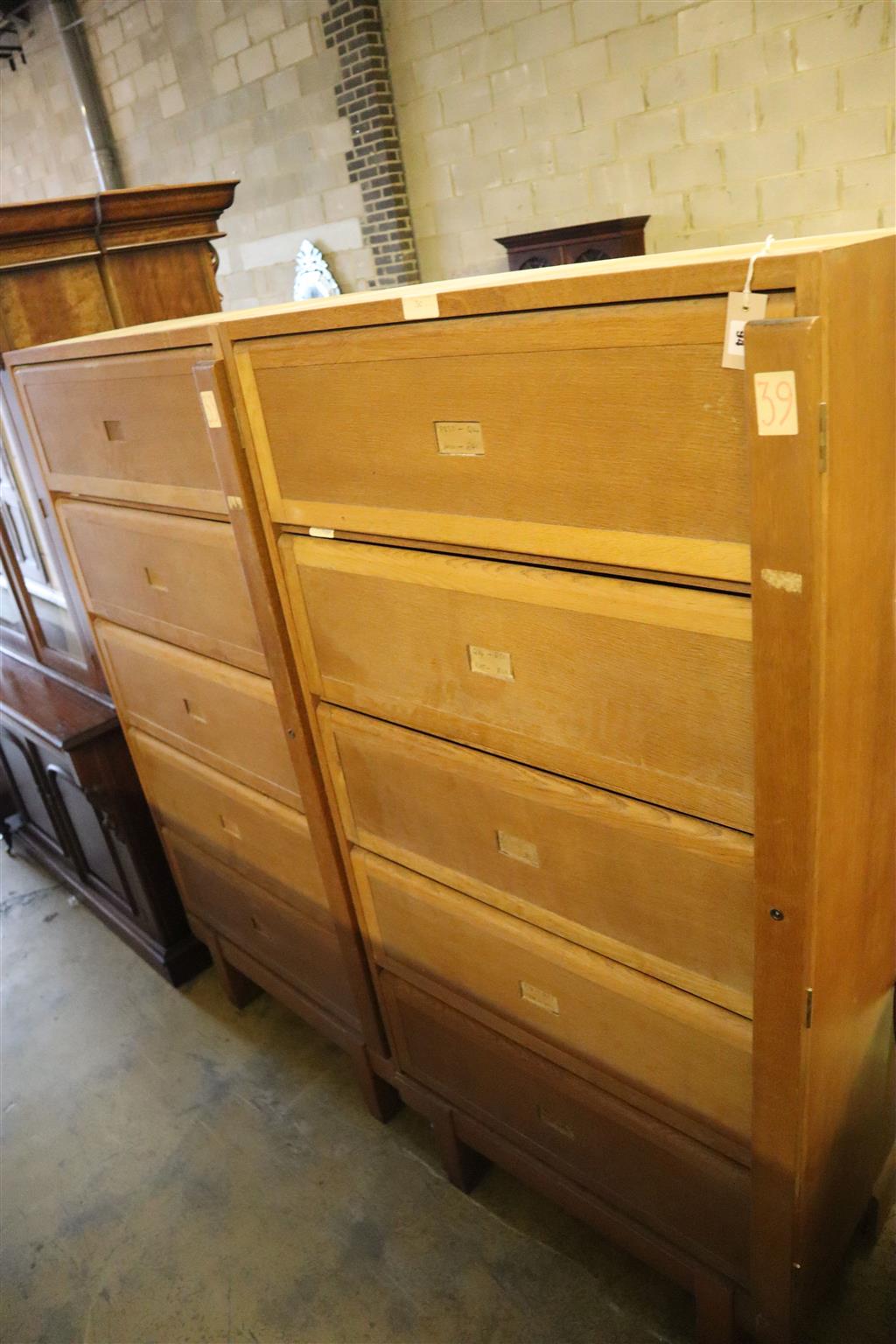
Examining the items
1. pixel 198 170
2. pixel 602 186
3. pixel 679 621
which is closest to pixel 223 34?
pixel 198 170

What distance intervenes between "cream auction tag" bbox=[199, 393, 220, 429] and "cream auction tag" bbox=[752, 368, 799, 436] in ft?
2.80

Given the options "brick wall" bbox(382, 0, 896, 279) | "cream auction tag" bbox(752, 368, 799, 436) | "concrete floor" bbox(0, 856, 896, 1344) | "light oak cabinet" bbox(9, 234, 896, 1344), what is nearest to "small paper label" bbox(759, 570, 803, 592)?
"light oak cabinet" bbox(9, 234, 896, 1344)

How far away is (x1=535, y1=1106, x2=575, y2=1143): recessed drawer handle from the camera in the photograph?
4.99 ft

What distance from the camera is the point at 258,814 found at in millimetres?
1881

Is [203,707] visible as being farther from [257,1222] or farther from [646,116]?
[646,116]

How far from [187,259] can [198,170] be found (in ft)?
17.5

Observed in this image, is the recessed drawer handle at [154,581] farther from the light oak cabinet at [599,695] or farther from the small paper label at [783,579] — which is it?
the small paper label at [783,579]

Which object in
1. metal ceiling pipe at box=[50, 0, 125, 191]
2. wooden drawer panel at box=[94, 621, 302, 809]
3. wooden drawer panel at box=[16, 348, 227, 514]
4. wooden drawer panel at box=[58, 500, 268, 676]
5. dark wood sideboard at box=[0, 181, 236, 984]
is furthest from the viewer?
metal ceiling pipe at box=[50, 0, 125, 191]

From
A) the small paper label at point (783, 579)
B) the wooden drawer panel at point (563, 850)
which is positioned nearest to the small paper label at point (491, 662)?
the wooden drawer panel at point (563, 850)

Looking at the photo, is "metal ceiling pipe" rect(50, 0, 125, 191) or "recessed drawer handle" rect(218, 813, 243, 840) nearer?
"recessed drawer handle" rect(218, 813, 243, 840)

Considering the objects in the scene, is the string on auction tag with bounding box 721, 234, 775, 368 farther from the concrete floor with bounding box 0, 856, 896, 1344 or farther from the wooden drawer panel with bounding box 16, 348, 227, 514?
the concrete floor with bounding box 0, 856, 896, 1344

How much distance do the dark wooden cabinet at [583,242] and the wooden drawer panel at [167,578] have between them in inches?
119

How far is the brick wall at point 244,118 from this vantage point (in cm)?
558

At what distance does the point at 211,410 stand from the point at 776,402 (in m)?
0.89
